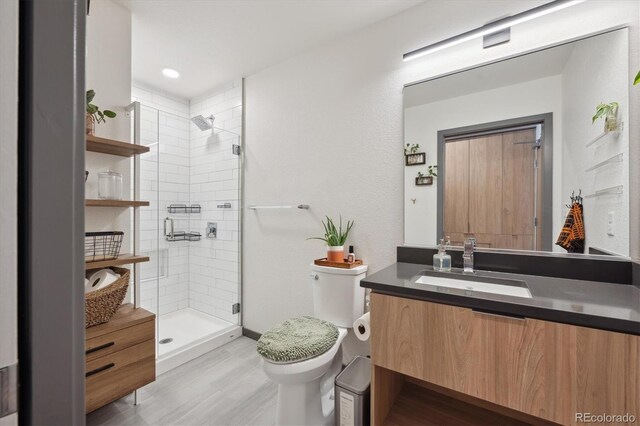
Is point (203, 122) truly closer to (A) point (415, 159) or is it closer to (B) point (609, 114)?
(A) point (415, 159)

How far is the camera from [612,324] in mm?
902

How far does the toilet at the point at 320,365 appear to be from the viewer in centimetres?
145

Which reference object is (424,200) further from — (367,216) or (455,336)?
(455,336)

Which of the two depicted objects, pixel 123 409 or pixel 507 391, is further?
pixel 123 409

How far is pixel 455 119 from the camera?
1.71 metres

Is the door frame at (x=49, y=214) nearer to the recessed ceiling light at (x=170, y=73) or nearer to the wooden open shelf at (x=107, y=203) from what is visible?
the wooden open shelf at (x=107, y=203)

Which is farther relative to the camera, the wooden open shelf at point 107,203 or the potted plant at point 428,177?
the potted plant at point 428,177

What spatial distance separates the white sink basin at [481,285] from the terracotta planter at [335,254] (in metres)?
0.59

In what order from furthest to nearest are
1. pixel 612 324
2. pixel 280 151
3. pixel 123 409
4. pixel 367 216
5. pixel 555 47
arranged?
pixel 280 151, pixel 367 216, pixel 123 409, pixel 555 47, pixel 612 324

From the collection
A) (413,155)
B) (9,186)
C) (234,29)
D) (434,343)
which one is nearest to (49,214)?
(9,186)

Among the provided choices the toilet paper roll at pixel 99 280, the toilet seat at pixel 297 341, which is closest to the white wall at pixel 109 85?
the toilet paper roll at pixel 99 280

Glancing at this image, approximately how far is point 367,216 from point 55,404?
1808 mm

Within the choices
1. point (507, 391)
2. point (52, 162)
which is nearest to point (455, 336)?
point (507, 391)

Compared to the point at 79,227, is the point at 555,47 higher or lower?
higher
